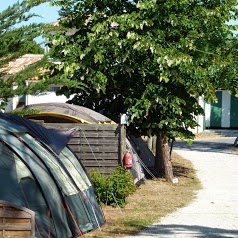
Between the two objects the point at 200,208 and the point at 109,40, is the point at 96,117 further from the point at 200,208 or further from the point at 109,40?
the point at 200,208

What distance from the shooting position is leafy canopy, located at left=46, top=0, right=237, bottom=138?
15.5 meters

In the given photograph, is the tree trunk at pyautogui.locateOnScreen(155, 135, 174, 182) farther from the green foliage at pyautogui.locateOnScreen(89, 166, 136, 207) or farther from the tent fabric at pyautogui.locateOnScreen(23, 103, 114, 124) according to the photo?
the green foliage at pyautogui.locateOnScreen(89, 166, 136, 207)

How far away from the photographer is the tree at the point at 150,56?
15.5 m

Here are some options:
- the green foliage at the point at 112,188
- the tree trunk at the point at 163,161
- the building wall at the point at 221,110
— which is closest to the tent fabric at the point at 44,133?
the green foliage at the point at 112,188

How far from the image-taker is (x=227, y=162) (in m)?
23.2

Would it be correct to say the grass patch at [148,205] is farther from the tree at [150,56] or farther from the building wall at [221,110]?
the building wall at [221,110]

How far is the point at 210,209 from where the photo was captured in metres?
13.6

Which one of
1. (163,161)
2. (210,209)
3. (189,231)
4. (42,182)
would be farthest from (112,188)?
(163,161)

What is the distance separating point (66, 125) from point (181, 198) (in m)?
3.07

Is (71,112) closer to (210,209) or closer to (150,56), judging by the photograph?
(150,56)

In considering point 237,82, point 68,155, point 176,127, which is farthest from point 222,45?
point 68,155

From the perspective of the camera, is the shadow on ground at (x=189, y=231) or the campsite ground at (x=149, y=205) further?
the campsite ground at (x=149, y=205)

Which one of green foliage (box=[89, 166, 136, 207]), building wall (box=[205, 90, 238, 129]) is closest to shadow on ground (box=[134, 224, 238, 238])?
green foliage (box=[89, 166, 136, 207])

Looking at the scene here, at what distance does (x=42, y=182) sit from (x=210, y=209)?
4.61 m
